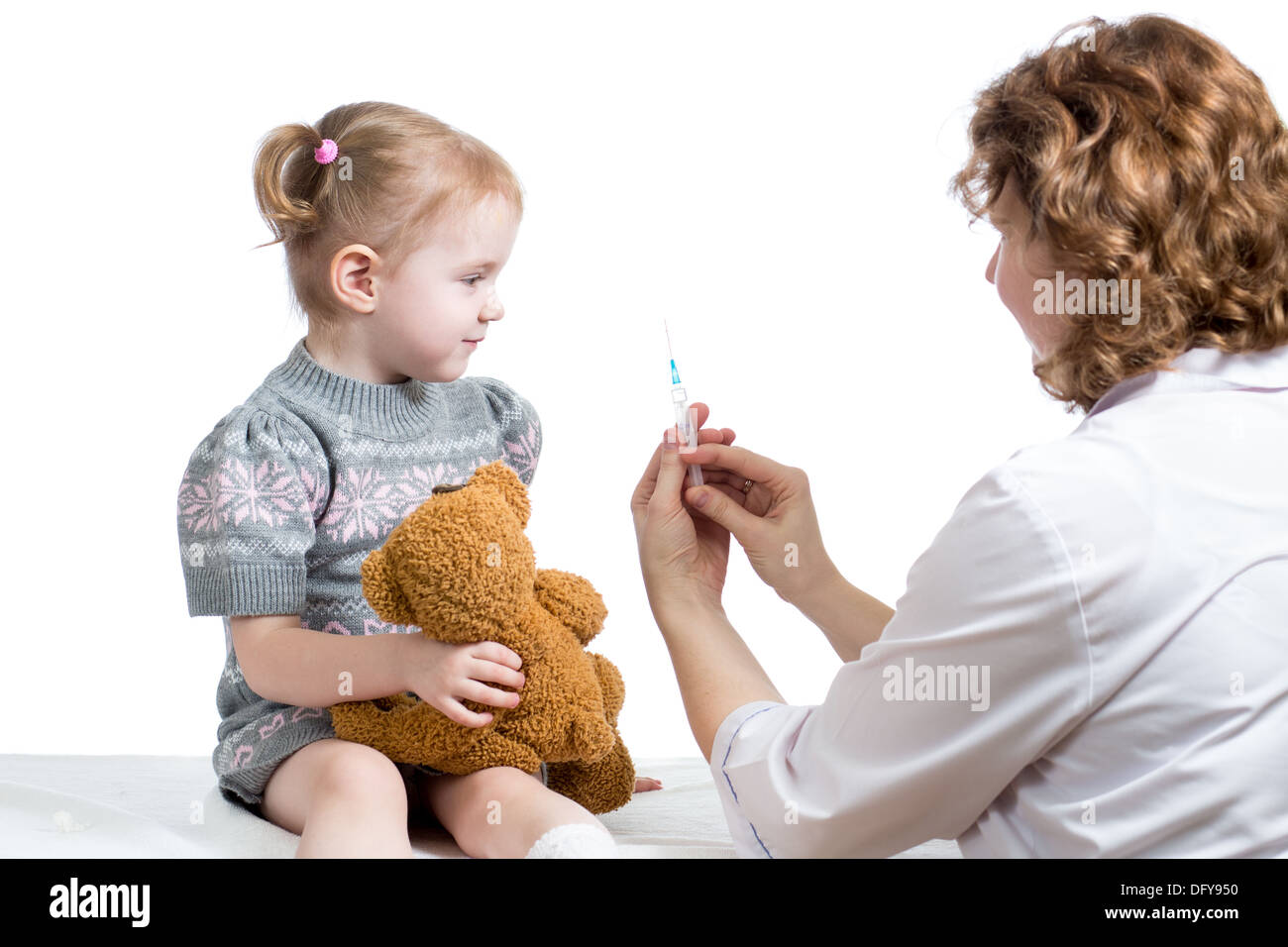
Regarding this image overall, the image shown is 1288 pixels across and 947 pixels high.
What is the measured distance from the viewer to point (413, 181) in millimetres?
1337

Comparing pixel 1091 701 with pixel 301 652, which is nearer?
pixel 1091 701

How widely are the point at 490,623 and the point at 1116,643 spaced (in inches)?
23.5

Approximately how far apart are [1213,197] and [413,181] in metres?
0.82

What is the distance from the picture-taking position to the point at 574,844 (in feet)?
3.64

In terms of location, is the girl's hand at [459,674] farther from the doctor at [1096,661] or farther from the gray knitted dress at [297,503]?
the doctor at [1096,661]

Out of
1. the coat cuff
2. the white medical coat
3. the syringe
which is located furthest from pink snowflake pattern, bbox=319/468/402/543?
the white medical coat

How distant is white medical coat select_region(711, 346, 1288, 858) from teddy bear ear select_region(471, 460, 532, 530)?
0.45 metres

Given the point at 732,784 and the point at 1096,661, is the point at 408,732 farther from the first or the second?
the point at 1096,661

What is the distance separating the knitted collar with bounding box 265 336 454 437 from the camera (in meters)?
1.37

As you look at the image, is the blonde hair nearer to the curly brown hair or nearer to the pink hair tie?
the pink hair tie

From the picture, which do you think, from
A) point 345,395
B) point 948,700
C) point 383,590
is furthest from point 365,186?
point 948,700
